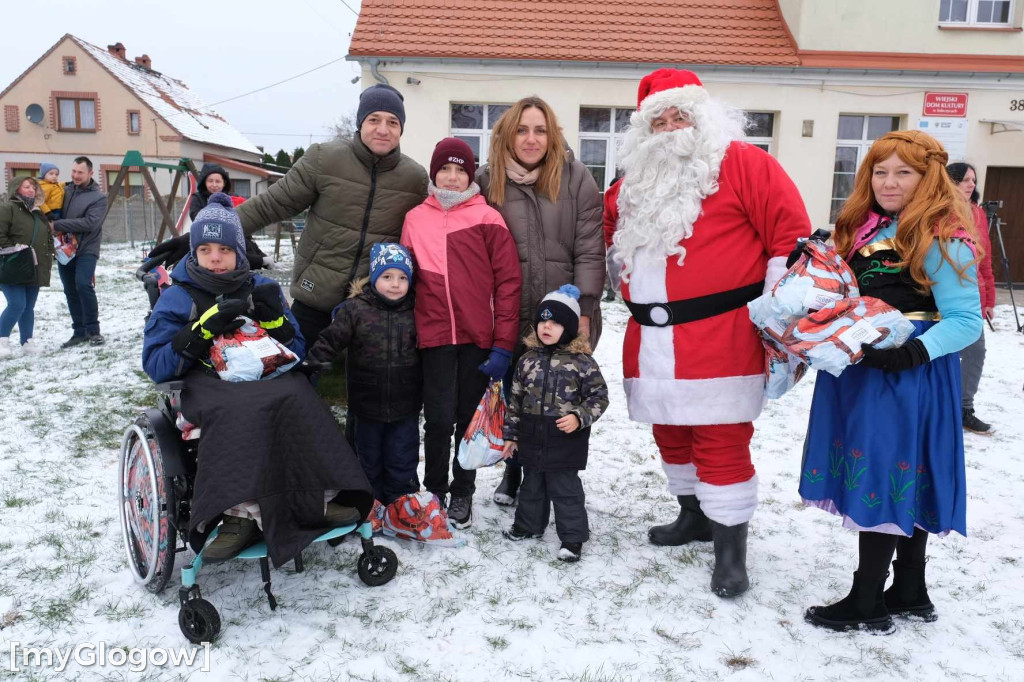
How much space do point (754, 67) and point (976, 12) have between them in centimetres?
418

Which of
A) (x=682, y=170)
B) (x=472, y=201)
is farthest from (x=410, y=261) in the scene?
(x=682, y=170)

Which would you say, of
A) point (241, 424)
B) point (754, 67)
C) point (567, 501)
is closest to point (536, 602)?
Result: point (567, 501)

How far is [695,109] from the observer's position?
2.90m

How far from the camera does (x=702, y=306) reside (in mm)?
2900

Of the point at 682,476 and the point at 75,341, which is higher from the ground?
the point at 682,476

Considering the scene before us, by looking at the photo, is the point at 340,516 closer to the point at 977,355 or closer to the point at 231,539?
the point at 231,539

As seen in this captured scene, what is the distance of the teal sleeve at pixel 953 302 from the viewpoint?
7.79 feet

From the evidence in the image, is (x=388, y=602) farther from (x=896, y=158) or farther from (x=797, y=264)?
(x=896, y=158)

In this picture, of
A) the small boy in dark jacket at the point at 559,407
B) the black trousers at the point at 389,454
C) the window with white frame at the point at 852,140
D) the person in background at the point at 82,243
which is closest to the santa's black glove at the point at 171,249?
the black trousers at the point at 389,454

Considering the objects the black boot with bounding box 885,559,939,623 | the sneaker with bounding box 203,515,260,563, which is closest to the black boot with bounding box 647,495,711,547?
the black boot with bounding box 885,559,939,623

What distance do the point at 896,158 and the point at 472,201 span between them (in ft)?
5.91

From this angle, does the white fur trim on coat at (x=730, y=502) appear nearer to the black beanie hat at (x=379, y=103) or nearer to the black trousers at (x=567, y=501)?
the black trousers at (x=567, y=501)

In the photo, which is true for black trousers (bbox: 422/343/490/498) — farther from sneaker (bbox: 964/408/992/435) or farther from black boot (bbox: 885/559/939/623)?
sneaker (bbox: 964/408/992/435)

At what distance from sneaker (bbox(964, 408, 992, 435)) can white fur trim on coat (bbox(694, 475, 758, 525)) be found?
134 inches
